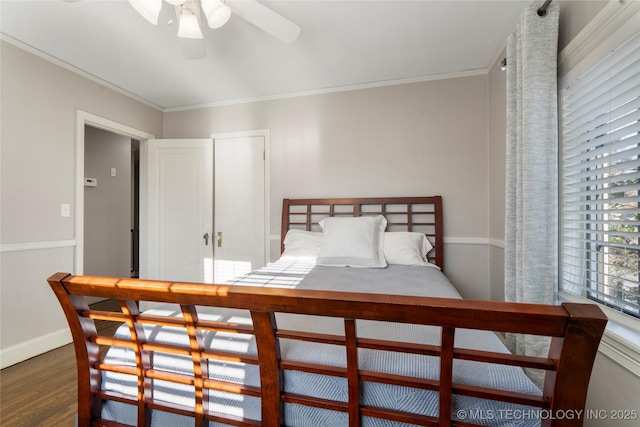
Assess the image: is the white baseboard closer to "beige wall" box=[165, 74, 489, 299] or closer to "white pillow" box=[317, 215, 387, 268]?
"beige wall" box=[165, 74, 489, 299]

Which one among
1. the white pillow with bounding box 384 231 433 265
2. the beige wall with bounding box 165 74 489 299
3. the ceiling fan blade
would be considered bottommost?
the white pillow with bounding box 384 231 433 265

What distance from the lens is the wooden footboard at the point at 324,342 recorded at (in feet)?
2.08

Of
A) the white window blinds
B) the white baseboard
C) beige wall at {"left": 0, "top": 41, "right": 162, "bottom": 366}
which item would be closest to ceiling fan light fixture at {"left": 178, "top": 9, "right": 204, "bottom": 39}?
beige wall at {"left": 0, "top": 41, "right": 162, "bottom": 366}

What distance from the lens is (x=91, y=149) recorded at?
11.9ft

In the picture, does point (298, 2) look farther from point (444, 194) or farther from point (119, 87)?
point (119, 87)

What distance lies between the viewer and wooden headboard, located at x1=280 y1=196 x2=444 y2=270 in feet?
9.01

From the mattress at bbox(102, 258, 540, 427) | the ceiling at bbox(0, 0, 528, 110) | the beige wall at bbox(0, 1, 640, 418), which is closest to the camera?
the mattress at bbox(102, 258, 540, 427)

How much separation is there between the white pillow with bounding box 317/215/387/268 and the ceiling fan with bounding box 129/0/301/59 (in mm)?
1536

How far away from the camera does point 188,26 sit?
1.63 meters

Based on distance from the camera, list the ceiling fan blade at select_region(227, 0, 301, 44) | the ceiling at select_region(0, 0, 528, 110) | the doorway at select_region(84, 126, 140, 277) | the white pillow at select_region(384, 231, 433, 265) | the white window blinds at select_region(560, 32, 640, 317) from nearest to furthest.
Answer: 1. the white window blinds at select_region(560, 32, 640, 317)
2. the ceiling fan blade at select_region(227, 0, 301, 44)
3. the ceiling at select_region(0, 0, 528, 110)
4. the white pillow at select_region(384, 231, 433, 265)
5. the doorway at select_region(84, 126, 140, 277)

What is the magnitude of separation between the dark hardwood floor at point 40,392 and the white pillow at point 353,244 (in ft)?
6.33

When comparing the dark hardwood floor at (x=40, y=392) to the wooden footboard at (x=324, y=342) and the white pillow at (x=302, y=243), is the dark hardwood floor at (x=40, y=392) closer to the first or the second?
the wooden footboard at (x=324, y=342)

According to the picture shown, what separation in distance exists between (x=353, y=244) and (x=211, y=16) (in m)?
1.86

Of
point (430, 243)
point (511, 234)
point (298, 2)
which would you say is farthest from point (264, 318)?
point (430, 243)
